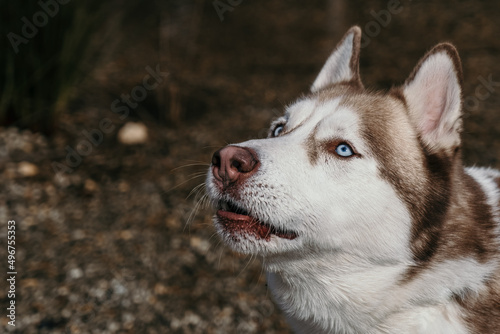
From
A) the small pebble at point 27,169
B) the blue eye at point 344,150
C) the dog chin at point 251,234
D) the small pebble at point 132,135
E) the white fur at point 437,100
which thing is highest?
the white fur at point 437,100

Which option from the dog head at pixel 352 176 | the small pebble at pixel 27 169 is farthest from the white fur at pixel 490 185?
the small pebble at pixel 27 169

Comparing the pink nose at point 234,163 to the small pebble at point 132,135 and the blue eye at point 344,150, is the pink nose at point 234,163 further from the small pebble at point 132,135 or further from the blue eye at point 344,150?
the small pebble at point 132,135

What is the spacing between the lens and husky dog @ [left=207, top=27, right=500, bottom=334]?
2.17 m

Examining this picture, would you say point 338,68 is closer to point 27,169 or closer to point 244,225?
point 244,225

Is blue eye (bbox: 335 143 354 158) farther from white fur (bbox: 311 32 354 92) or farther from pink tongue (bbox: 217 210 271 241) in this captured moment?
white fur (bbox: 311 32 354 92)

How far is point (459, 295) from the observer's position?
229 centimetres

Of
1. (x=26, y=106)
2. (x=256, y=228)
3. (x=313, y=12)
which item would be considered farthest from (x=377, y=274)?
(x=313, y=12)

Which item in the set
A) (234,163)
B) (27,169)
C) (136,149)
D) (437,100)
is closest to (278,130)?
(234,163)

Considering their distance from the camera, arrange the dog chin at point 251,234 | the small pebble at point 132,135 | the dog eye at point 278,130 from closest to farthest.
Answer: the dog chin at point 251,234, the dog eye at point 278,130, the small pebble at point 132,135

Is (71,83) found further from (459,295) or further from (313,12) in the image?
(313,12)

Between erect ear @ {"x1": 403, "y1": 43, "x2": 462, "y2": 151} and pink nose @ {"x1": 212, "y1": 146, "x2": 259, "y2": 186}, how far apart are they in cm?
85

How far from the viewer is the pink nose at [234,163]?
2092 mm

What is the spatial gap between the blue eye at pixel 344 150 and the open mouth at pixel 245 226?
1.36 feet

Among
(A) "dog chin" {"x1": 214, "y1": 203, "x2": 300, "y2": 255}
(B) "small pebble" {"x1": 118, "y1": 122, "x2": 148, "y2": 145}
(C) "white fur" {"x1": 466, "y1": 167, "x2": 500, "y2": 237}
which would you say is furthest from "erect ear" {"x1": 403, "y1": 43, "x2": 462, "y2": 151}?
(B) "small pebble" {"x1": 118, "y1": 122, "x2": 148, "y2": 145}
